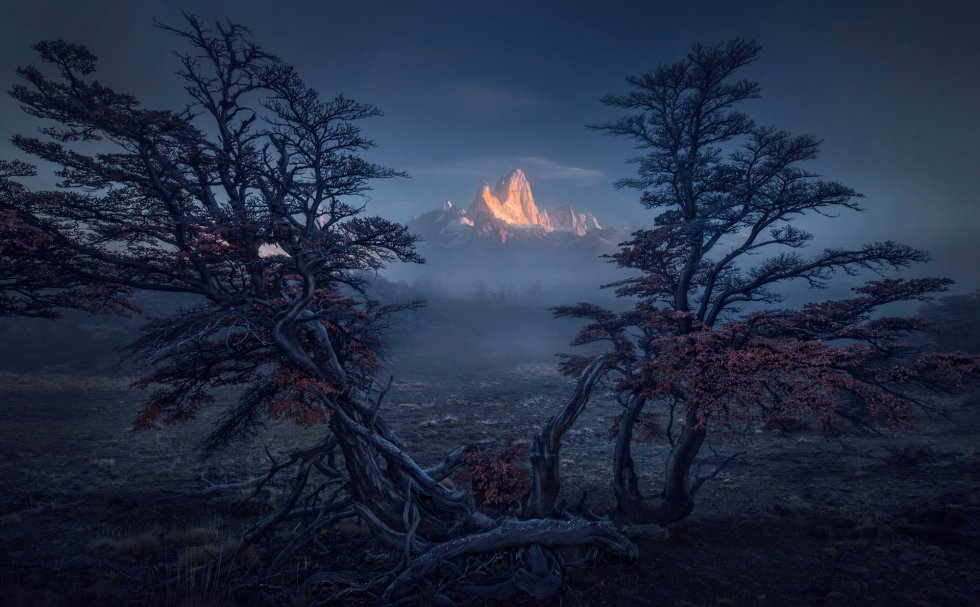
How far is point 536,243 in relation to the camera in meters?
166

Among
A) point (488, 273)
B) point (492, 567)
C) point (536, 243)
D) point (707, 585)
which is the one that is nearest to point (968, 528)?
point (707, 585)

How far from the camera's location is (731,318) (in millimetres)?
8797

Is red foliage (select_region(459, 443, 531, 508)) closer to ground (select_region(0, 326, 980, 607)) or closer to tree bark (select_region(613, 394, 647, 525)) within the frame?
ground (select_region(0, 326, 980, 607))

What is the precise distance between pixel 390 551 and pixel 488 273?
149036mm

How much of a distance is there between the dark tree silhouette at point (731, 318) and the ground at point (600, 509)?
2.37 meters

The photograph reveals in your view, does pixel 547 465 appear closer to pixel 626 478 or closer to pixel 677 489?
pixel 626 478

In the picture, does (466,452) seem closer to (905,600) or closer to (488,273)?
(905,600)

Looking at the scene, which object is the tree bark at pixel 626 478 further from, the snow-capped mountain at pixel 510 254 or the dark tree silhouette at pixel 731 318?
the snow-capped mountain at pixel 510 254

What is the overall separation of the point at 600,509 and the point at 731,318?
6332mm

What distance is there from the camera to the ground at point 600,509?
6.40 metres

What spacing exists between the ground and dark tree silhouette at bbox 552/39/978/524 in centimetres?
237

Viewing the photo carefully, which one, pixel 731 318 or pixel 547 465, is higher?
pixel 731 318

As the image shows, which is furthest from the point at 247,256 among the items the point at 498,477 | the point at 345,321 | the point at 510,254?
the point at 510,254

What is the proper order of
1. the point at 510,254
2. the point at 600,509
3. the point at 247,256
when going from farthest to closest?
1. the point at 510,254
2. the point at 600,509
3. the point at 247,256
